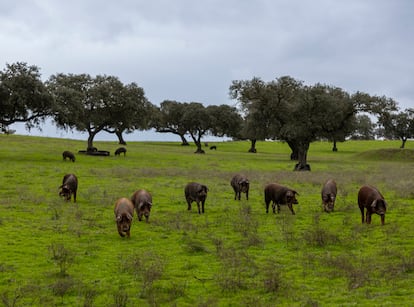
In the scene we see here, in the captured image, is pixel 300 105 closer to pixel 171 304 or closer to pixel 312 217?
pixel 312 217

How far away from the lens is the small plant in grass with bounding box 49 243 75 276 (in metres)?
12.5

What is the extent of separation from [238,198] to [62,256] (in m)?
14.5

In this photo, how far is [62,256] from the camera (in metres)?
13.6

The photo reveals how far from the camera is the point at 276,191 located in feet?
71.4

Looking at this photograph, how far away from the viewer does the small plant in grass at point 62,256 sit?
41.1ft

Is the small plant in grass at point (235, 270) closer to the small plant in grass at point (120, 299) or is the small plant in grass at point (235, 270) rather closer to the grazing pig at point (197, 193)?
the small plant in grass at point (120, 299)

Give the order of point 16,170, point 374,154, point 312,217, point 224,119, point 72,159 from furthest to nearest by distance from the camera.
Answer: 1. point 224,119
2. point 374,154
3. point 72,159
4. point 16,170
5. point 312,217

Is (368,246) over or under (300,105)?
under

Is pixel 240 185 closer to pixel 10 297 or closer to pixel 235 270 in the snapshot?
pixel 235 270

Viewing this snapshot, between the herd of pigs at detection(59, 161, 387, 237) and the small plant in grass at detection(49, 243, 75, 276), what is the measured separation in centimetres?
249

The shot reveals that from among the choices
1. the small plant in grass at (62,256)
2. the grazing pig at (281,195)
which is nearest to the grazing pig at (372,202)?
the grazing pig at (281,195)

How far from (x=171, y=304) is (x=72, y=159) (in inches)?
1681

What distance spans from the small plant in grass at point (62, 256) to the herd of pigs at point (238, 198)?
2492mm

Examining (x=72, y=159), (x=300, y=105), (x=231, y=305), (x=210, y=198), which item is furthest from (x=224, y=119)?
(x=231, y=305)
